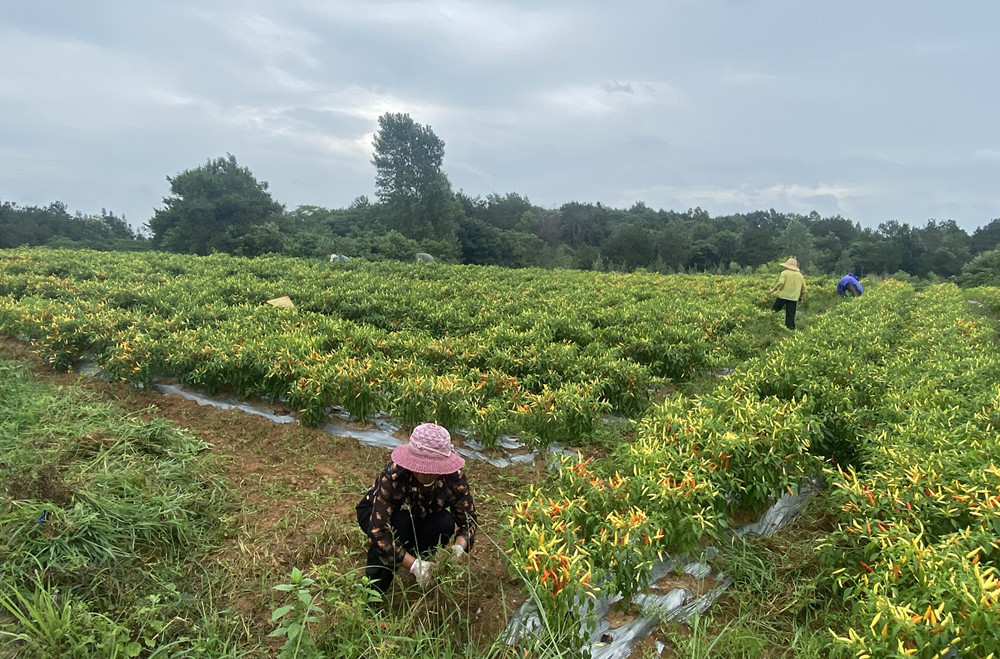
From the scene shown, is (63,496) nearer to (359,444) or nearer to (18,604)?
(18,604)

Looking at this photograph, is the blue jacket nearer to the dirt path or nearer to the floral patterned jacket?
the dirt path

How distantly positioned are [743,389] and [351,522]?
130 inches

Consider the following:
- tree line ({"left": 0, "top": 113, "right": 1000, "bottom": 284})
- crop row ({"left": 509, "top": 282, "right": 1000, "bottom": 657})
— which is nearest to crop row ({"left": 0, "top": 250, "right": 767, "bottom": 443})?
crop row ({"left": 509, "top": 282, "right": 1000, "bottom": 657})

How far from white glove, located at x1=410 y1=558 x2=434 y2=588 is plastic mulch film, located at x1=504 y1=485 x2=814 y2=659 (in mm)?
439

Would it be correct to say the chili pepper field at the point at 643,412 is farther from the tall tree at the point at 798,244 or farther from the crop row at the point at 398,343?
the tall tree at the point at 798,244

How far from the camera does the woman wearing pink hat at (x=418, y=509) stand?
2.60 meters

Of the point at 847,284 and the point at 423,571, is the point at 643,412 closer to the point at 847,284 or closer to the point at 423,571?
the point at 423,571

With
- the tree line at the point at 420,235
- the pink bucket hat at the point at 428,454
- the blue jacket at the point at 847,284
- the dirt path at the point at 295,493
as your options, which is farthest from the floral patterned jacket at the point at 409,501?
the tree line at the point at 420,235

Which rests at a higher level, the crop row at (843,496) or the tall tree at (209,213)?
the tall tree at (209,213)

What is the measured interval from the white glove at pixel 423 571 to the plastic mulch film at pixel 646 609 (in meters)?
0.44

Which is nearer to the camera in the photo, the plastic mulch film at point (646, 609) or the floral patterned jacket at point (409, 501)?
the plastic mulch film at point (646, 609)

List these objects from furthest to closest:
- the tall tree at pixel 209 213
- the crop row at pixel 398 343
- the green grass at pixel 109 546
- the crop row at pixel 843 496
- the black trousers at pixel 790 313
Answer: the tall tree at pixel 209 213
the black trousers at pixel 790 313
the crop row at pixel 398 343
the green grass at pixel 109 546
the crop row at pixel 843 496

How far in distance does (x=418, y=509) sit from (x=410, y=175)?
1761 inches


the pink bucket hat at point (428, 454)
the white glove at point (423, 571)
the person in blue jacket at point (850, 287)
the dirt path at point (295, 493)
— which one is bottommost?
the dirt path at point (295, 493)
